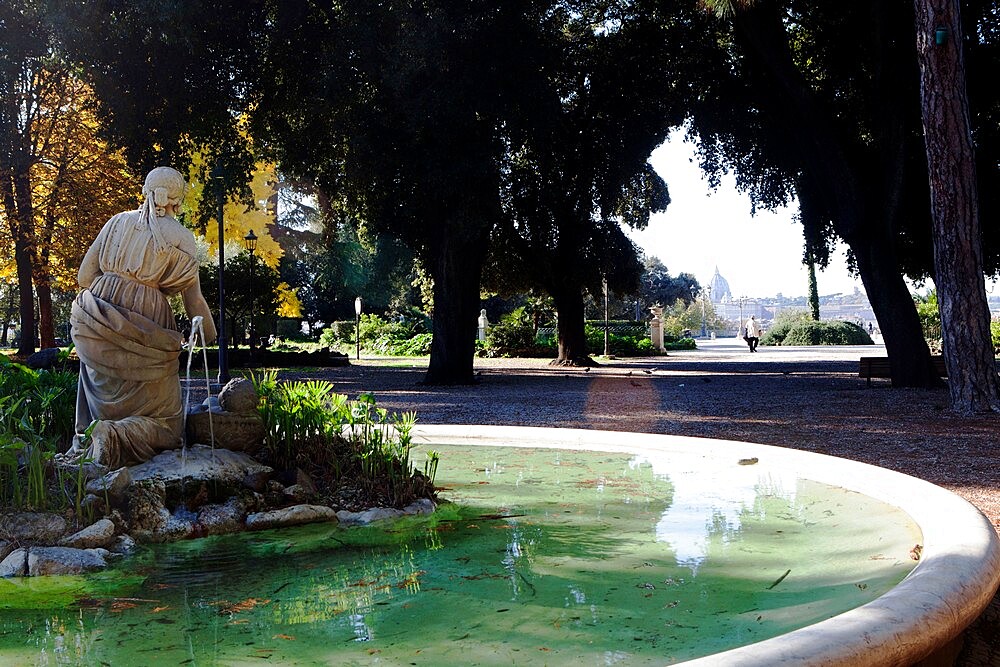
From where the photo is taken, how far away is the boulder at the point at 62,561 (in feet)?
13.1

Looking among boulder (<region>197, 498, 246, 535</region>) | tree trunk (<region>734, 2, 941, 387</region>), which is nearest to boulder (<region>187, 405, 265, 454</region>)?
boulder (<region>197, 498, 246, 535</region>)

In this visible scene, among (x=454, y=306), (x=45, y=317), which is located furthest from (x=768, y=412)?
(x=45, y=317)

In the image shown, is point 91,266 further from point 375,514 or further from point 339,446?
point 375,514

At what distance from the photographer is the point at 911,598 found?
262 centimetres

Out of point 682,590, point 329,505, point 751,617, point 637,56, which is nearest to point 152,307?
point 329,505

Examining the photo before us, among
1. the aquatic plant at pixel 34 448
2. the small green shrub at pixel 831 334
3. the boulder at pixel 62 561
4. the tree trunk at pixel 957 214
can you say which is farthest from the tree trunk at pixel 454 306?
the small green shrub at pixel 831 334

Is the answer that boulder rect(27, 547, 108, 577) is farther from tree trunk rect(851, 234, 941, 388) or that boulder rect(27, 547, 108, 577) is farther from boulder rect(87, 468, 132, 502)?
tree trunk rect(851, 234, 941, 388)

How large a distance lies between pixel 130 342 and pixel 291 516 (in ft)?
4.51

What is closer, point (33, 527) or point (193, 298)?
point (33, 527)

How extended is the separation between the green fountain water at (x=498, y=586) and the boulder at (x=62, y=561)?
11 centimetres

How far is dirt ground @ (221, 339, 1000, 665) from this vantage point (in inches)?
305

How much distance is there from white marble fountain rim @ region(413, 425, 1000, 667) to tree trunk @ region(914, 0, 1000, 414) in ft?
25.1

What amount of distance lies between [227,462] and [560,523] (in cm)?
200

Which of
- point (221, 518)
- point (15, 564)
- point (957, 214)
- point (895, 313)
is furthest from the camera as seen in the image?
point (895, 313)
